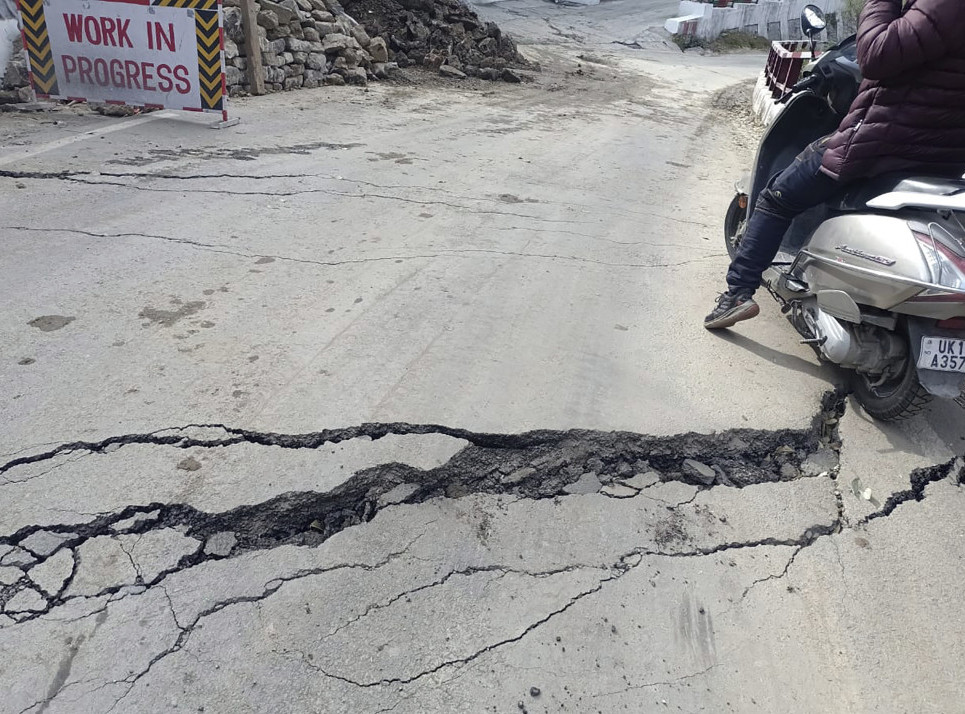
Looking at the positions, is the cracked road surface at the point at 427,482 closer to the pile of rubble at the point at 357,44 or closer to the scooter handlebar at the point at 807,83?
the scooter handlebar at the point at 807,83

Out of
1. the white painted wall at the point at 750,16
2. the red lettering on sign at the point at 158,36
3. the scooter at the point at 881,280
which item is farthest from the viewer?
the white painted wall at the point at 750,16

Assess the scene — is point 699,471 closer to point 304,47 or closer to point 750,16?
point 304,47

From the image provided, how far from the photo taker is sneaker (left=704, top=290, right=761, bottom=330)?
363 centimetres

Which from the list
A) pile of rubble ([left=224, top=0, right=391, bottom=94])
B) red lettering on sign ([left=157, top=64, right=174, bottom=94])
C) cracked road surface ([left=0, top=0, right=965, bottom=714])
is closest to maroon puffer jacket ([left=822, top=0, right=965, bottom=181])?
cracked road surface ([left=0, top=0, right=965, bottom=714])

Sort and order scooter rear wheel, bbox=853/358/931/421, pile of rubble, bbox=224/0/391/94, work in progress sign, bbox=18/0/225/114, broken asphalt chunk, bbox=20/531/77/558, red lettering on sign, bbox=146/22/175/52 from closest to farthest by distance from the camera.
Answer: broken asphalt chunk, bbox=20/531/77/558, scooter rear wheel, bbox=853/358/931/421, work in progress sign, bbox=18/0/225/114, red lettering on sign, bbox=146/22/175/52, pile of rubble, bbox=224/0/391/94

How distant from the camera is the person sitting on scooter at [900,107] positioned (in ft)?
8.47

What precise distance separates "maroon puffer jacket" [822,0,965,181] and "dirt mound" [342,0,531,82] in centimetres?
1078

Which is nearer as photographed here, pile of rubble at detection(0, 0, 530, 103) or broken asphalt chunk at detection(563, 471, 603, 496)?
broken asphalt chunk at detection(563, 471, 603, 496)

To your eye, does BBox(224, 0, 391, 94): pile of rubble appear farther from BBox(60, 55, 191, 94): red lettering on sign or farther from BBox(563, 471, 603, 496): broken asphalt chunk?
BBox(563, 471, 603, 496): broken asphalt chunk

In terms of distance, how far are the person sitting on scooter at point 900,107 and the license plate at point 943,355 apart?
2.55 feet

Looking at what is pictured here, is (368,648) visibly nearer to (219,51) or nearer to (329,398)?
(329,398)

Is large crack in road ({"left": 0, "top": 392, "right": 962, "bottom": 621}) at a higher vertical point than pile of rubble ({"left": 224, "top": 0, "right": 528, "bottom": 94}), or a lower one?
lower

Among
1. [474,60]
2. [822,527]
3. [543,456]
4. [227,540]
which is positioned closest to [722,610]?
[822,527]

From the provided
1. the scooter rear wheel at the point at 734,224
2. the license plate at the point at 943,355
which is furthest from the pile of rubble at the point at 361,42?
the license plate at the point at 943,355
